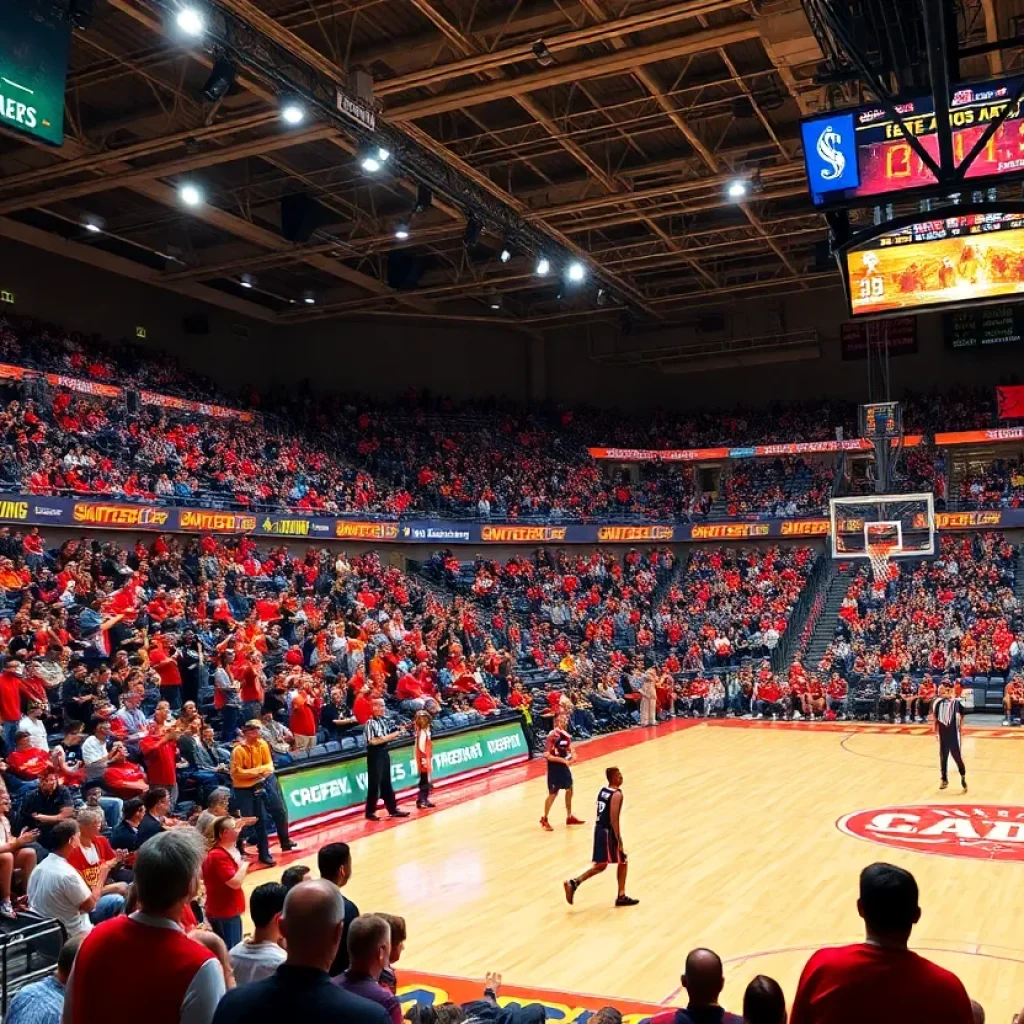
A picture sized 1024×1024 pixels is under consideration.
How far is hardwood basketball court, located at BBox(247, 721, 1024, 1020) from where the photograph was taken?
8.52 m

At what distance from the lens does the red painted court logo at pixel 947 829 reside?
12.2 meters

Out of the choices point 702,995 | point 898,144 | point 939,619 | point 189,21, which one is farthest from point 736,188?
point 702,995

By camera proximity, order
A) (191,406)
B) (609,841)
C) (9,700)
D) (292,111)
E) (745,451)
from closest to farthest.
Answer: (609,841)
(9,700)
(292,111)
(191,406)
(745,451)

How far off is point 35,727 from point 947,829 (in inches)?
440

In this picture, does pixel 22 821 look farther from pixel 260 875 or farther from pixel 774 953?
pixel 774 953

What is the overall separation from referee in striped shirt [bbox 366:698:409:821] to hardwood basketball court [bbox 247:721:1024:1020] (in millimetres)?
383

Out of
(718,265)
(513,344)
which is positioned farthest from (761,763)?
(513,344)

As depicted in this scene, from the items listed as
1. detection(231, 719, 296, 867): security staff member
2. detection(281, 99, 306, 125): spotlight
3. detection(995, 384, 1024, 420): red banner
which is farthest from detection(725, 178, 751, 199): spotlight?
detection(995, 384, 1024, 420): red banner

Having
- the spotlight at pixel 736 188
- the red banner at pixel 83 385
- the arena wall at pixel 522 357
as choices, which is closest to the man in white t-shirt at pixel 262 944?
the spotlight at pixel 736 188

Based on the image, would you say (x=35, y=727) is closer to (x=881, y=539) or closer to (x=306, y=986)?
(x=306, y=986)

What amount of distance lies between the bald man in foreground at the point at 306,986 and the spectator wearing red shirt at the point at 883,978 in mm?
1190

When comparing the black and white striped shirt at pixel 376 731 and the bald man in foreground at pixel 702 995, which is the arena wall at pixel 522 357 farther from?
the bald man in foreground at pixel 702 995

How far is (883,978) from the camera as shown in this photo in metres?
2.72

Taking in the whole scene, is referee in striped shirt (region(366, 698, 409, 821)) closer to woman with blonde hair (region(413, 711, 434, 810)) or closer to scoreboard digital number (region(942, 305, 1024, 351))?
woman with blonde hair (region(413, 711, 434, 810))
